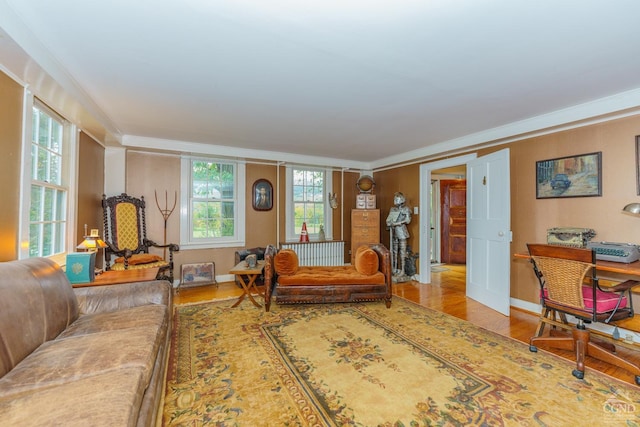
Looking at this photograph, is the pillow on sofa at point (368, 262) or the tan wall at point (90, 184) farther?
the pillow on sofa at point (368, 262)

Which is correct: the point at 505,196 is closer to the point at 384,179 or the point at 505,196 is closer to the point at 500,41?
the point at 500,41

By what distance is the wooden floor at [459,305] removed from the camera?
2.34 metres

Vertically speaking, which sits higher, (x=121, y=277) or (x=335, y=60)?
(x=335, y=60)

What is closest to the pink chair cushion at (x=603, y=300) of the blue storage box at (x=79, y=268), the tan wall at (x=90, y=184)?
the blue storage box at (x=79, y=268)

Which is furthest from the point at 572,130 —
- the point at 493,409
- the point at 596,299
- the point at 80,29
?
the point at 80,29

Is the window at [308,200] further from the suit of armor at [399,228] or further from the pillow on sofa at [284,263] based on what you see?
the pillow on sofa at [284,263]

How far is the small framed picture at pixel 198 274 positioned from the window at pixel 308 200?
1.54 metres

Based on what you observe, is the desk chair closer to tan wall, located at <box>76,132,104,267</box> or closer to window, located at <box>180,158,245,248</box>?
window, located at <box>180,158,245,248</box>

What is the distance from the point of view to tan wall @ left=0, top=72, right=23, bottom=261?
1.90m

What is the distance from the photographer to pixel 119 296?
7.23 feet

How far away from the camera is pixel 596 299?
214cm

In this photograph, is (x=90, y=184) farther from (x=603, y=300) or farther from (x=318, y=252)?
(x=603, y=300)

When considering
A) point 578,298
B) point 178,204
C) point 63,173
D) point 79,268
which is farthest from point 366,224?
point 63,173

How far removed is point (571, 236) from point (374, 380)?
2.54 m
